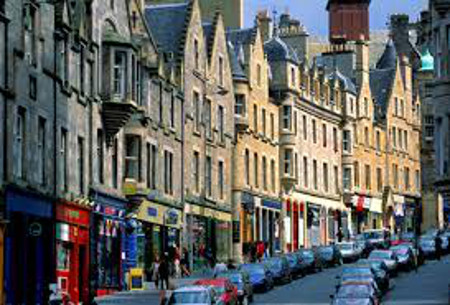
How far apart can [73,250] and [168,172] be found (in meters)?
14.8

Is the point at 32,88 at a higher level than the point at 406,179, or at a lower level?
lower

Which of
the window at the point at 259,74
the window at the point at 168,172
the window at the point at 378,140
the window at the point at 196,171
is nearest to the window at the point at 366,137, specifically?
the window at the point at 378,140

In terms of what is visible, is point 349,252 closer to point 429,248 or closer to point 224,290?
point 429,248

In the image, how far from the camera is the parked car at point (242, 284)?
4216cm

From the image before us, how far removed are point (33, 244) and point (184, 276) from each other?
1576 cm

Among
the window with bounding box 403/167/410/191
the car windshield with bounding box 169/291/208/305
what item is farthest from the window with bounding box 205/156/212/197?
the window with bounding box 403/167/410/191

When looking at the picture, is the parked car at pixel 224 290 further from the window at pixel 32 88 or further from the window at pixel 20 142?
the window at pixel 32 88

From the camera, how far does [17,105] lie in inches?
1529

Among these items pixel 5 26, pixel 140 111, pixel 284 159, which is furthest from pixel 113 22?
pixel 284 159

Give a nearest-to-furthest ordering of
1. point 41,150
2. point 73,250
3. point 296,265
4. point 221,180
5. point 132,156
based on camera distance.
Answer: point 41,150 < point 73,250 < point 132,156 < point 296,265 < point 221,180

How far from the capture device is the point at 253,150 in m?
75.4

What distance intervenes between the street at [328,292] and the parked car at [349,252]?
25.5ft

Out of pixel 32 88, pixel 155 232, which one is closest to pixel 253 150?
pixel 155 232

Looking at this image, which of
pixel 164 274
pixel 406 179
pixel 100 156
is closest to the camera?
pixel 164 274
